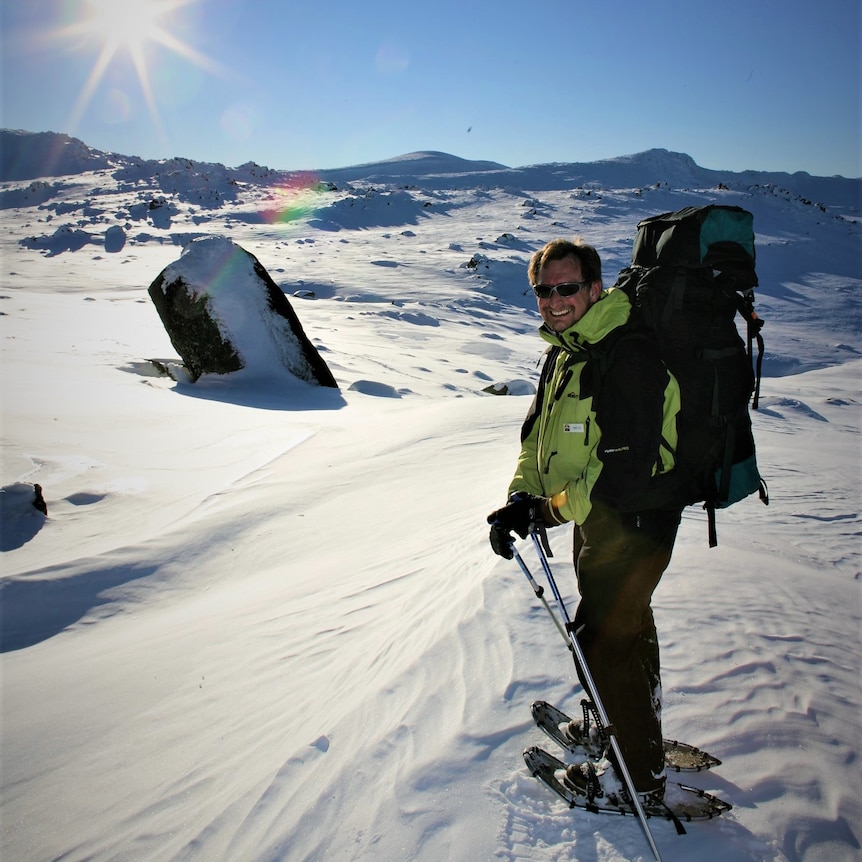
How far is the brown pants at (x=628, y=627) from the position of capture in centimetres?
184

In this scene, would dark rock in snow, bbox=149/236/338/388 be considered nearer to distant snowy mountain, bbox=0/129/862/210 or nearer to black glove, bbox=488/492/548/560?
black glove, bbox=488/492/548/560

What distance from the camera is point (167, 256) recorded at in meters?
27.8

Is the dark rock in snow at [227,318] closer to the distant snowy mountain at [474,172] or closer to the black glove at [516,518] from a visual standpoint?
the black glove at [516,518]

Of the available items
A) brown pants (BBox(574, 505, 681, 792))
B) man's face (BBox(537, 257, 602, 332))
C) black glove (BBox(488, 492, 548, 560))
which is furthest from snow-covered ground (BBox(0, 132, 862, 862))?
man's face (BBox(537, 257, 602, 332))

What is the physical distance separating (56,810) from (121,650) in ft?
3.56

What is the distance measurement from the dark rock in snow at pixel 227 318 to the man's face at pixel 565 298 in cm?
812

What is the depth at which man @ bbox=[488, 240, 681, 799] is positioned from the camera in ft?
5.73

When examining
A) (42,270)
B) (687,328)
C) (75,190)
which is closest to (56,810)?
(687,328)

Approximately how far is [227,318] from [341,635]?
7742mm

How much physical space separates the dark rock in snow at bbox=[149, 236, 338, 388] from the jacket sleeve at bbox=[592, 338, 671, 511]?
8432 mm

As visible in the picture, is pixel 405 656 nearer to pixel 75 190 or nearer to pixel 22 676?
pixel 22 676

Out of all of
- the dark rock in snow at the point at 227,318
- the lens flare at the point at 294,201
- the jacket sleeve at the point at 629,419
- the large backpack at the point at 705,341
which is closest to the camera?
the jacket sleeve at the point at 629,419

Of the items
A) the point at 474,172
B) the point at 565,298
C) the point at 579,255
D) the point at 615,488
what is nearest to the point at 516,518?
the point at 615,488

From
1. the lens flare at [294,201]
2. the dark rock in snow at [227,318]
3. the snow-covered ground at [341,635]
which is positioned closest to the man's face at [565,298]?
the snow-covered ground at [341,635]
